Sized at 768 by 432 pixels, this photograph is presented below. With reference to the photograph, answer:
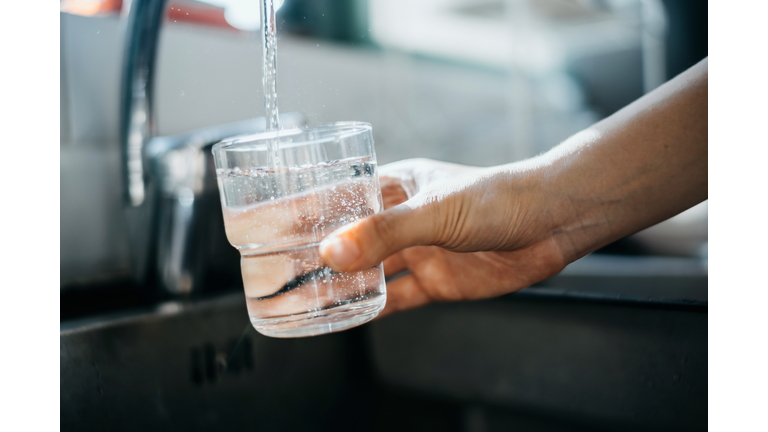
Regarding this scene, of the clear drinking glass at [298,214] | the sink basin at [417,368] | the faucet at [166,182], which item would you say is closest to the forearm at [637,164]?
the sink basin at [417,368]

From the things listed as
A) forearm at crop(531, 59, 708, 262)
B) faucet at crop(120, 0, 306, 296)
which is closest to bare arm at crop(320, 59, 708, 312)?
forearm at crop(531, 59, 708, 262)

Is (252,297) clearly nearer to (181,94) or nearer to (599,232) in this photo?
(599,232)

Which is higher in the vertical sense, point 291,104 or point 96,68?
point 96,68

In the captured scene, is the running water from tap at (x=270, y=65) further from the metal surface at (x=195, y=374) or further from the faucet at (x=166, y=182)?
the metal surface at (x=195, y=374)

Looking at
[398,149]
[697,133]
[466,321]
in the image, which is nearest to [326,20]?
[398,149]

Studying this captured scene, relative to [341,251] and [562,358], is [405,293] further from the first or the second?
[341,251]

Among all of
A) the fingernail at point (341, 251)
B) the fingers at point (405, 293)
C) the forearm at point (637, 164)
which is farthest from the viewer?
the fingers at point (405, 293)

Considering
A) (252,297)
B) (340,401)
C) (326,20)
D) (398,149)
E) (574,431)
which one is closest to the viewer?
(252,297)

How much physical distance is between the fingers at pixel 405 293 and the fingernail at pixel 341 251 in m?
0.32

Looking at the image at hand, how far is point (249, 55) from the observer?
3.04 feet

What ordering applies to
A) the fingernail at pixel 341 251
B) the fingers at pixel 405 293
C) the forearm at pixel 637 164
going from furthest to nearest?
the fingers at pixel 405 293, the forearm at pixel 637 164, the fingernail at pixel 341 251

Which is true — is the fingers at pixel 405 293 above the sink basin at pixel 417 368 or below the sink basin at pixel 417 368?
above

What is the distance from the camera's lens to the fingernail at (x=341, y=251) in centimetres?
38

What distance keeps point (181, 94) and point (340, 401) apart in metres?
0.58
